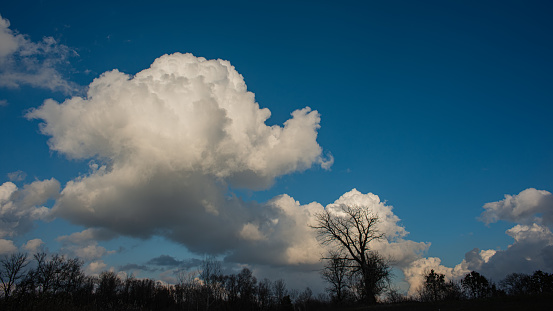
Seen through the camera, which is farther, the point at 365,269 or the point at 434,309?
the point at 365,269

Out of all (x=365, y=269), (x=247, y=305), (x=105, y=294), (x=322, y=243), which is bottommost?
(x=247, y=305)

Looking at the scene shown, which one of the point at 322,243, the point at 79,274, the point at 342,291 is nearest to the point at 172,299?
the point at 79,274

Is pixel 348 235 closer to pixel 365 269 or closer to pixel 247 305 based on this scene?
pixel 365 269

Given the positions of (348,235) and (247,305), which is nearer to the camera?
(348,235)

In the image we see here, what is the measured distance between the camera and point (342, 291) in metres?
61.8

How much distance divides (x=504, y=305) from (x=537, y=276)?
98.9 meters

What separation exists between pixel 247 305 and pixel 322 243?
76860mm

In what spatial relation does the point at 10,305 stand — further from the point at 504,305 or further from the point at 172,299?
the point at 172,299

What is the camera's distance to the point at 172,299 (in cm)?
11106

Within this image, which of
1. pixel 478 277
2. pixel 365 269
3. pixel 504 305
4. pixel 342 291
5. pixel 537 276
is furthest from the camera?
pixel 478 277

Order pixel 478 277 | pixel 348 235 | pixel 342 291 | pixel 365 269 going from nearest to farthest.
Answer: pixel 365 269 < pixel 348 235 < pixel 342 291 < pixel 478 277

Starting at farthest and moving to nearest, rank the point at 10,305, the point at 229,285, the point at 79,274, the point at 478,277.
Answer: the point at 229,285, the point at 478,277, the point at 79,274, the point at 10,305

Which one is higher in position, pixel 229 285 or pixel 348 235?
pixel 348 235

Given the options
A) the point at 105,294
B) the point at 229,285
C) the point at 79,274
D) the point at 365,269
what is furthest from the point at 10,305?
the point at 229,285
